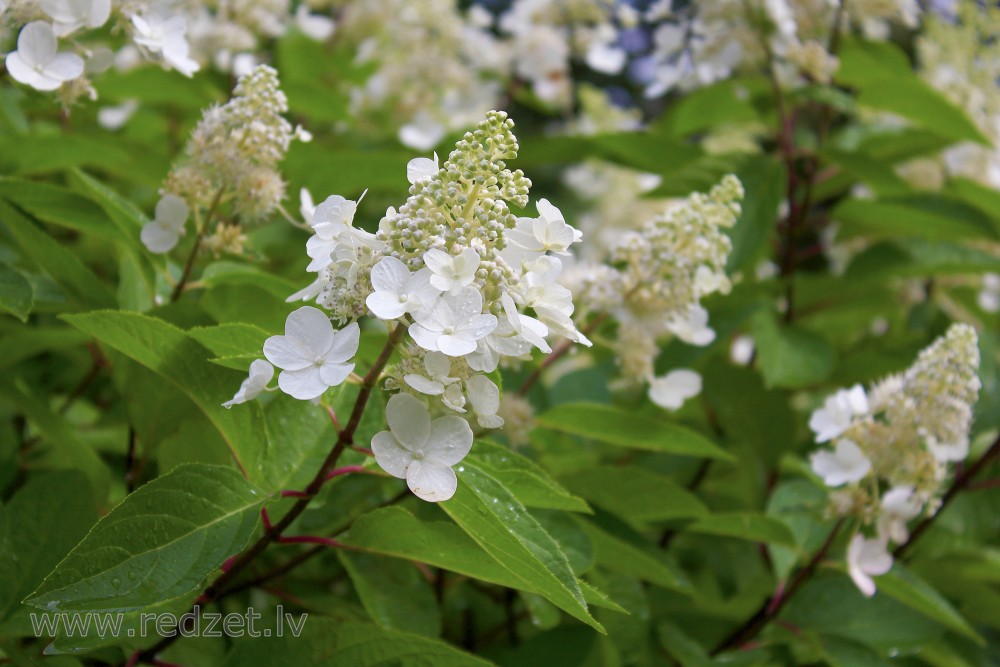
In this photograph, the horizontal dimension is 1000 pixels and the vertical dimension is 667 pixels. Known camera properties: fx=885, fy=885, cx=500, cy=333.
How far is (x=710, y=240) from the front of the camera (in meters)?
1.17

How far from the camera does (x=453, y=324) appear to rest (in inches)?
28.7

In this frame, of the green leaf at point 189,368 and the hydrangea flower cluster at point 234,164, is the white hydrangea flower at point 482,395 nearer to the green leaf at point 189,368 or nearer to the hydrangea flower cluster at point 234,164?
the green leaf at point 189,368

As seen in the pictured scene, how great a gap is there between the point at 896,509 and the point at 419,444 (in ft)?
2.37

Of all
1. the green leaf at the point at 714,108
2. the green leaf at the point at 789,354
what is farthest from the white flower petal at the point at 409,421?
the green leaf at the point at 714,108

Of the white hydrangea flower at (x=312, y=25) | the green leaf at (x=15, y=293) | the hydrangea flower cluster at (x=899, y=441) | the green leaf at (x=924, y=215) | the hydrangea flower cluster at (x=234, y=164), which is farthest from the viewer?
the white hydrangea flower at (x=312, y=25)

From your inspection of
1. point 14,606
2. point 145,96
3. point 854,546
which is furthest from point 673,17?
point 14,606

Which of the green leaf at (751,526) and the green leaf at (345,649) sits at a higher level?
the green leaf at (345,649)

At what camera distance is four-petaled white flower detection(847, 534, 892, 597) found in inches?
46.0

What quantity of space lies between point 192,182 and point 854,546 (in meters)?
0.96

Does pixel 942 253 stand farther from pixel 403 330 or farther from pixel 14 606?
pixel 14 606

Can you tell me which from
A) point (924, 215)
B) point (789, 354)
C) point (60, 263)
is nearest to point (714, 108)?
point (924, 215)

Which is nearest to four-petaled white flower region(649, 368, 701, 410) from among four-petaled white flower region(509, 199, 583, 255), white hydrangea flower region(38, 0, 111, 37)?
four-petaled white flower region(509, 199, 583, 255)

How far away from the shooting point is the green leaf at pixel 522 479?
2.87 feet

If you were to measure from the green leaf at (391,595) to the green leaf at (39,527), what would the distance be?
0.29 meters
